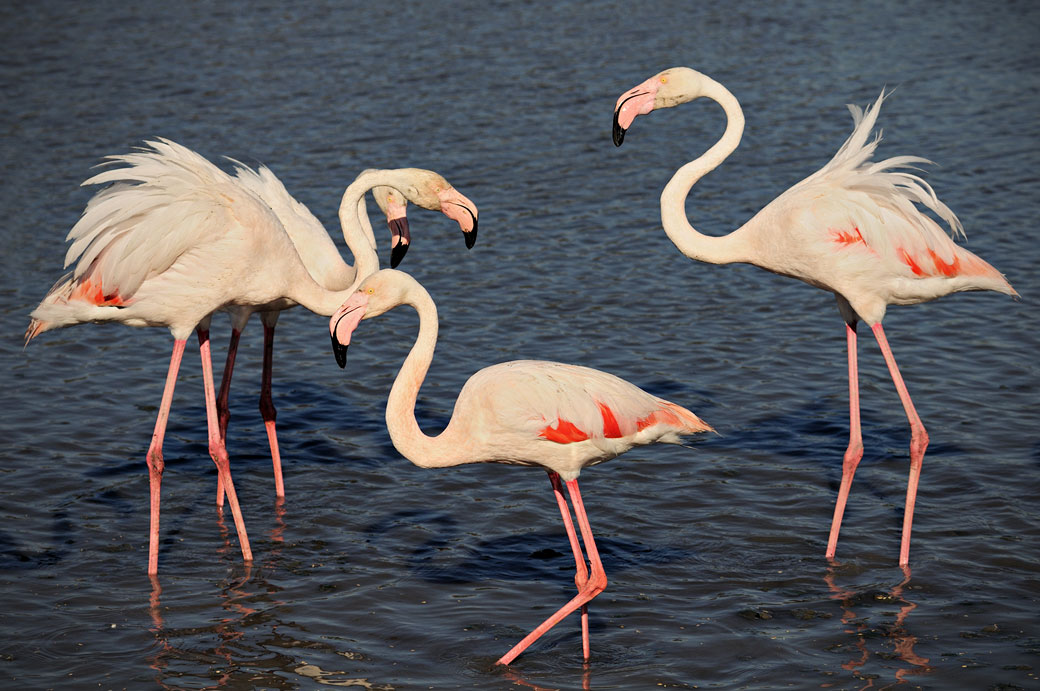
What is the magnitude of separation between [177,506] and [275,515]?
0.59m

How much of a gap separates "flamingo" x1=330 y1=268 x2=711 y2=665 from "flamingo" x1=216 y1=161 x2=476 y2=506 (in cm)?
146

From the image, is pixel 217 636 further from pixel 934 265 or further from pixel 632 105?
pixel 934 265

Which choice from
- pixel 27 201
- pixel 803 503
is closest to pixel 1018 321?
pixel 803 503

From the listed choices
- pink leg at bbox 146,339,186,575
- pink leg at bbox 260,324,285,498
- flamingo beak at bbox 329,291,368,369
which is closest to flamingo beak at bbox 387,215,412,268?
pink leg at bbox 260,324,285,498

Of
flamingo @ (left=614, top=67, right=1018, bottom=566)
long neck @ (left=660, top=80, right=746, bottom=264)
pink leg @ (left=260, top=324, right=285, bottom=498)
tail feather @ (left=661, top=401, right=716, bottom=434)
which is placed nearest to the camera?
tail feather @ (left=661, top=401, right=716, bottom=434)

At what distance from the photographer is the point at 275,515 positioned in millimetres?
7043

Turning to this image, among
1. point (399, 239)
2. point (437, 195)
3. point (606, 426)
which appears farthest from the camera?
point (399, 239)

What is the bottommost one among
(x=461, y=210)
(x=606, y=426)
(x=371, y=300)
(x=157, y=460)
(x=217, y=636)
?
(x=217, y=636)

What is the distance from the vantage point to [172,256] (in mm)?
6367

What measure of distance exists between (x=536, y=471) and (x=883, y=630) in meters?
2.52

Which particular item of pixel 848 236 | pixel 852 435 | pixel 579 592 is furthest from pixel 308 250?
pixel 852 435

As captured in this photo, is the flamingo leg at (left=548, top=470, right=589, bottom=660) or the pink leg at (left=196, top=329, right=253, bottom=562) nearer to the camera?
the flamingo leg at (left=548, top=470, right=589, bottom=660)

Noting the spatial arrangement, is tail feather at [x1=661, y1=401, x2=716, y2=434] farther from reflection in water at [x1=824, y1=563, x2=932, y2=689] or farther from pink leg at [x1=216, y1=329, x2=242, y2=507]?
pink leg at [x1=216, y1=329, x2=242, y2=507]

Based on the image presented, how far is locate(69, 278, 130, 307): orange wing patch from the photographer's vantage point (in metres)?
6.37
